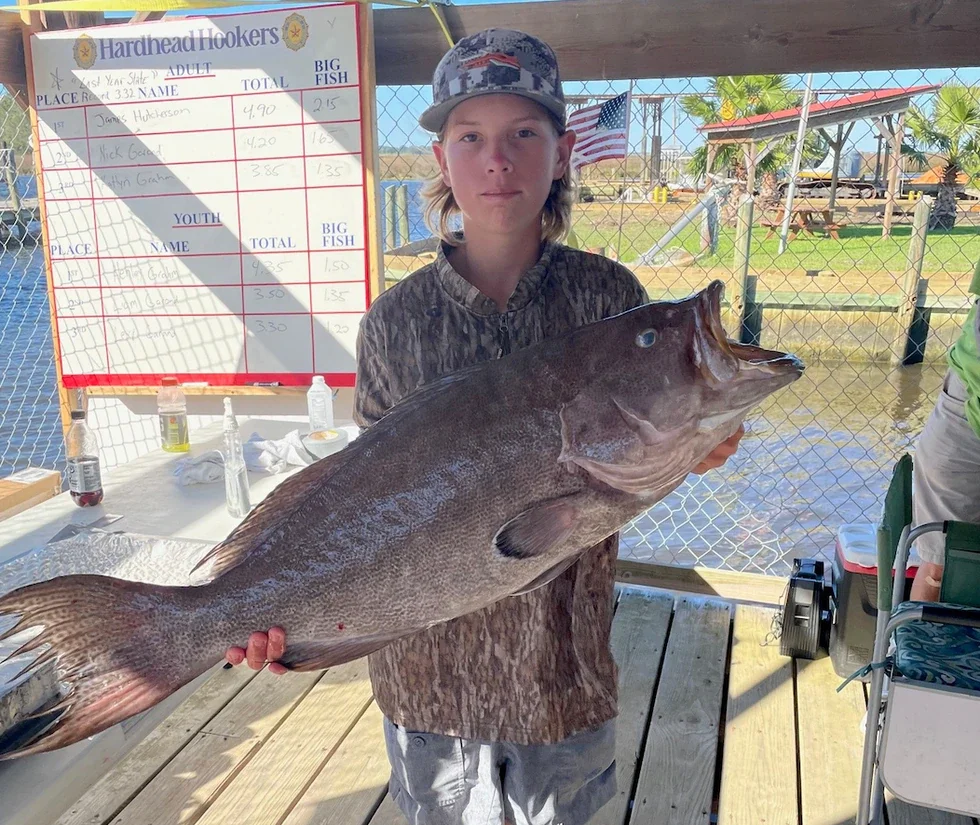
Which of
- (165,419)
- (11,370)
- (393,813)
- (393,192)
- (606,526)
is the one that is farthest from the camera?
(11,370)

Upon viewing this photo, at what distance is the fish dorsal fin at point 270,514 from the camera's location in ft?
4.84

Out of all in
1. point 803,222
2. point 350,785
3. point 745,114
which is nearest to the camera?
point 350,785

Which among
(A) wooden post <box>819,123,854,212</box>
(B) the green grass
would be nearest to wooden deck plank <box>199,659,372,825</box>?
(B) the green grass

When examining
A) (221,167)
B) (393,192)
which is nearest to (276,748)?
(221,167)

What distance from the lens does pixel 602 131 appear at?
12.3 ft

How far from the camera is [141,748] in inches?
112

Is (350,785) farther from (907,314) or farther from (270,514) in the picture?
(907,314)

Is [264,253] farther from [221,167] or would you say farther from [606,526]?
[606,526]

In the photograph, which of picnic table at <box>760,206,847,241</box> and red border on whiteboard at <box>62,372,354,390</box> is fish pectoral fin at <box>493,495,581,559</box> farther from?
picnic table at <box>760,206,847,241</box>

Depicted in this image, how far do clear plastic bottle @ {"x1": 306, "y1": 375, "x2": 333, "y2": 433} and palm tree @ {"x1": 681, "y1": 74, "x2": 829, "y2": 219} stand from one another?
5.71 meters

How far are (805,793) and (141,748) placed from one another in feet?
7.04

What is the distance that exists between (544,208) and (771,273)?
42.2 feet

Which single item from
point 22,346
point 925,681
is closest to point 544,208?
point 925,681

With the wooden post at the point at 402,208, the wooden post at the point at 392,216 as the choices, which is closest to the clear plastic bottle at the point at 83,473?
the wooden post at the point at 392,216
